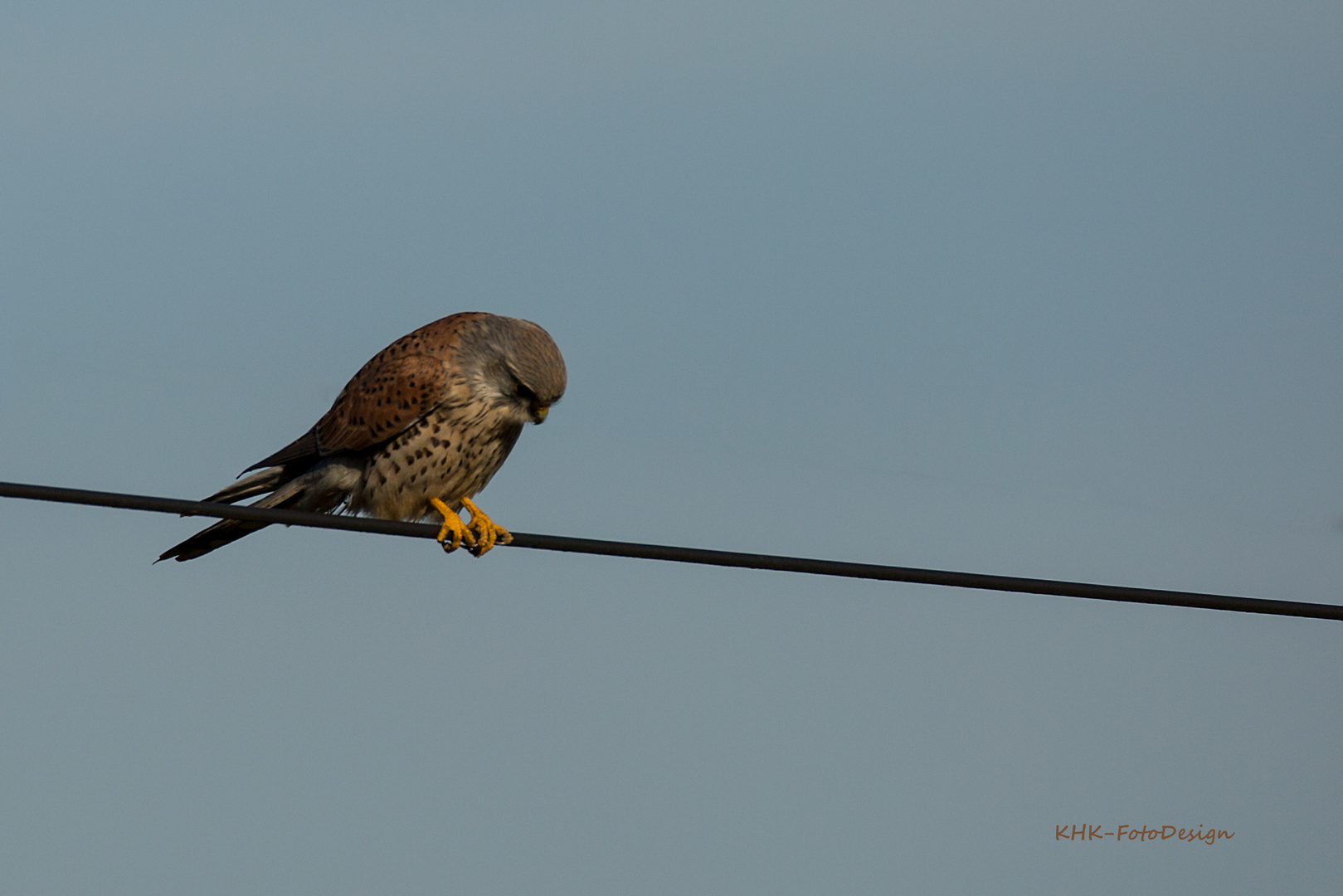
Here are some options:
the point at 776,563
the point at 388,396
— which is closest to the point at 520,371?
the point at 388,396

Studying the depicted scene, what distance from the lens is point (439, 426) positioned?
5.85 m

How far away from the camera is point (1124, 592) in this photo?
404 cm

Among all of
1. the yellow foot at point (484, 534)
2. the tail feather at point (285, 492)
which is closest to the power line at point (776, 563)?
the yellow foot at point (484, 534)

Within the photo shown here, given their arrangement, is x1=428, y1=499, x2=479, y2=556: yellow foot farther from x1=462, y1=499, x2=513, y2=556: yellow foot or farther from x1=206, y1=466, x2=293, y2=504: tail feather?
x1=206, y1=466, x2=293, y2=504: tail feather

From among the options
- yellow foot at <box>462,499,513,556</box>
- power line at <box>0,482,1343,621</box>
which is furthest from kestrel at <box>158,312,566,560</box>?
power line at <box>0,482,1343,621</box>

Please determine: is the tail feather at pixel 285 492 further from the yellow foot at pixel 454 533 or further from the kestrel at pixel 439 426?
the yellow foot at pixel 454 533

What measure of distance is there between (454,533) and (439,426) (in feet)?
1.50

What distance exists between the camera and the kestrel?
5781mm

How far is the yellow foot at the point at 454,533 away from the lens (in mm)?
5617

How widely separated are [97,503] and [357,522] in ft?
2.31

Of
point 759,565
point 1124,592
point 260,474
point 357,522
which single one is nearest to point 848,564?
point 759,565

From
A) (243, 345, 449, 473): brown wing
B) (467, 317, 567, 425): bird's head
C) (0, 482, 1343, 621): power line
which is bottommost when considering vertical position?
(0, 482, 1343, 621): power line

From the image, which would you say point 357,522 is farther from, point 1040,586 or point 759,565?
point 1040,586

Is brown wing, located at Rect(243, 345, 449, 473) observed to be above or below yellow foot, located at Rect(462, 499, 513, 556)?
above
